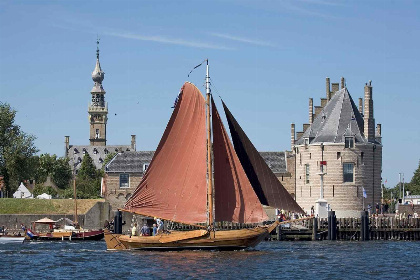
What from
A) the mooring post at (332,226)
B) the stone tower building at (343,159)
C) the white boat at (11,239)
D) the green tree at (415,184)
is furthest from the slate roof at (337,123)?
the green tree at (415,184)

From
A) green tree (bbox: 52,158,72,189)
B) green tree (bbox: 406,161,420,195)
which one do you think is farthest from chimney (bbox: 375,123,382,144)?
green tree (bbox: 52,158,72,189)

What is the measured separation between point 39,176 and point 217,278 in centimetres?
11182

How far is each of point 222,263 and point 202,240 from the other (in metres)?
6.66

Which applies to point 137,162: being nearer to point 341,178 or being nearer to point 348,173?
point 341,178

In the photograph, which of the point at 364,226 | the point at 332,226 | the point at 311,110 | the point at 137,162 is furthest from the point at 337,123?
the point at 137,162

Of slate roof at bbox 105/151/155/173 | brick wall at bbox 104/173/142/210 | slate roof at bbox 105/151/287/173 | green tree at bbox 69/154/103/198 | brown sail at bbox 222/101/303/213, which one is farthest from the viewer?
green tree at bbox 69/154/103/198

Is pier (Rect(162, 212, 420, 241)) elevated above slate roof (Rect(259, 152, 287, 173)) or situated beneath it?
situated beneath

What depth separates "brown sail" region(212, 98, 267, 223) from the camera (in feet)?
201

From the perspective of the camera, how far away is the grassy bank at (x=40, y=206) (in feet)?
337

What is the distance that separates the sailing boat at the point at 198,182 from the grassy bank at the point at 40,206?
138ft

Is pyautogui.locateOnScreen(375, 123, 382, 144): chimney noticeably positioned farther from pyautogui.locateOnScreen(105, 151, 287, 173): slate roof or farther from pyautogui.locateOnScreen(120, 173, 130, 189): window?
pyautogui.locateOnScreen(120, 173, 130, 189): window

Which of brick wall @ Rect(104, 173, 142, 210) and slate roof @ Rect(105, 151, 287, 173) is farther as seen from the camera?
slate roof @ Rect(105, 151, 287, 173)

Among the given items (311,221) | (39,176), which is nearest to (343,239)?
(311,221)

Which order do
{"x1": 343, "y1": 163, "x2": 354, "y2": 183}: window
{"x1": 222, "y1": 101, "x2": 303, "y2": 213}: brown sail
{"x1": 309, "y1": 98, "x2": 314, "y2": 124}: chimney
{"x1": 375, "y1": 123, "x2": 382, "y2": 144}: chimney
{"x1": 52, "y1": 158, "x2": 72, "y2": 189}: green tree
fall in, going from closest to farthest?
{"x1": 222, "y1": 101, "x2": 303, "y2": 213}: brown sail
{"x1": 343, "y1": 163, "x2": 354, "y2": 183}: window
{"x1": 375, "y1": 123, "x2": 382, "y2": 144}: chimney
{"x1": 309, "y1": 98, "x2": 314, "y2": 124}: chimney
{"x1": 52, "y1": 158, "x2": 72, "y2": 189}: green tree
